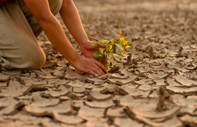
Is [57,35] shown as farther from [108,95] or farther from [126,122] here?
[126,122]

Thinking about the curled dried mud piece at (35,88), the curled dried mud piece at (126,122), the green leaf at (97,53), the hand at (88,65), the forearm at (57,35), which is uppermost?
the forearm at (57,35)

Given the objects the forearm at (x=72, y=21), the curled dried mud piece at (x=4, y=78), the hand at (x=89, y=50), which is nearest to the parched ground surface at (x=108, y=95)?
the curled dried mud piece at (x=4, y=78)

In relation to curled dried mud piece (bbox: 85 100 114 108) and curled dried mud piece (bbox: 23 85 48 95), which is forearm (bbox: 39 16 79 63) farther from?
curled dried mud piece (bbox: 85 100 114 108)

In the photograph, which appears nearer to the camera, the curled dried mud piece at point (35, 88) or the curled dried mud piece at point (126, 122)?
the curled dried mud piece at point (126, 122)

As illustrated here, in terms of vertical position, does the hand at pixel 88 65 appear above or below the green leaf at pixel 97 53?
below

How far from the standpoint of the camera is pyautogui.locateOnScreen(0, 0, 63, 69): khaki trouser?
1.80m

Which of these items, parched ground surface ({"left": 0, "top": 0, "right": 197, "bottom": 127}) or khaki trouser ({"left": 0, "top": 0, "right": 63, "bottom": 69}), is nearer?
parched ground surface ({"left": 0, "top": 0, "right": 197, "bottom": 127})

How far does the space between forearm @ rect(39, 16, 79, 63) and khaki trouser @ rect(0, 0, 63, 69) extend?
0.22 m

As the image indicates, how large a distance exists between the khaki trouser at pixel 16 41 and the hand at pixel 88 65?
0.30 m

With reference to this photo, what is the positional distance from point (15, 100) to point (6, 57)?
1.94 feet

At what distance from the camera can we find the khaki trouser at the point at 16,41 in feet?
5.91

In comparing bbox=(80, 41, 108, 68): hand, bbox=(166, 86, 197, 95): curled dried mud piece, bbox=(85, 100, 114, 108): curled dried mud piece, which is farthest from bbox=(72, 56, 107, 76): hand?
bbox=(166, 86, 197, 95): curled dried mud piece

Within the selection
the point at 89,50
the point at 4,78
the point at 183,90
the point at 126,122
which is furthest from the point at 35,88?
the point at 183,90

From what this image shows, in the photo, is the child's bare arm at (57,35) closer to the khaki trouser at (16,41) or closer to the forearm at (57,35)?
the forearm at (57,35)
